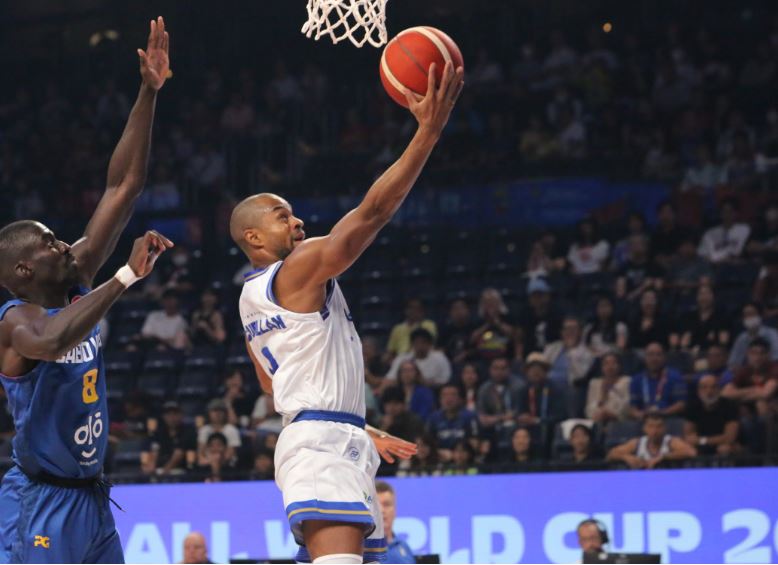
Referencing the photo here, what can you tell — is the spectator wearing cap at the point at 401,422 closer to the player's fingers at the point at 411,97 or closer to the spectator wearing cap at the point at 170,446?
the spectator wearing cap at the point at 170,446

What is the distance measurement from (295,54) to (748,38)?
6.46 m

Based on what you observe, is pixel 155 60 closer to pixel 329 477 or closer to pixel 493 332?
pixel 329 477

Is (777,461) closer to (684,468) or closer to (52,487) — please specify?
(684,468)

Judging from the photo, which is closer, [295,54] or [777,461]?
[777,461]

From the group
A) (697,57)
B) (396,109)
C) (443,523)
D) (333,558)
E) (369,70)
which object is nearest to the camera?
(333,558)

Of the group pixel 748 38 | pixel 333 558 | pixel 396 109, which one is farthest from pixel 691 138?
pixel 333 558

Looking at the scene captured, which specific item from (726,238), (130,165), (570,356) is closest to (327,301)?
(130,165)

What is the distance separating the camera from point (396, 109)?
53.8ft

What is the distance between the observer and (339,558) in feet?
15.0

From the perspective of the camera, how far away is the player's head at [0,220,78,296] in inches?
189

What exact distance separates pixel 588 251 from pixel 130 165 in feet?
26.6

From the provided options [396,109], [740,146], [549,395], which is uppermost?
[396,109]

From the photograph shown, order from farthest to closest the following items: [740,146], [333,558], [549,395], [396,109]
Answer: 1. [396,109]
2. [740,146]
3. [549,395]
4. [333,558]

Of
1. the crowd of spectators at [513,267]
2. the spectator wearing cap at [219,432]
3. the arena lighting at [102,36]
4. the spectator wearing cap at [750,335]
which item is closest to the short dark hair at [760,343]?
the crowd of spectators at [513,267]
